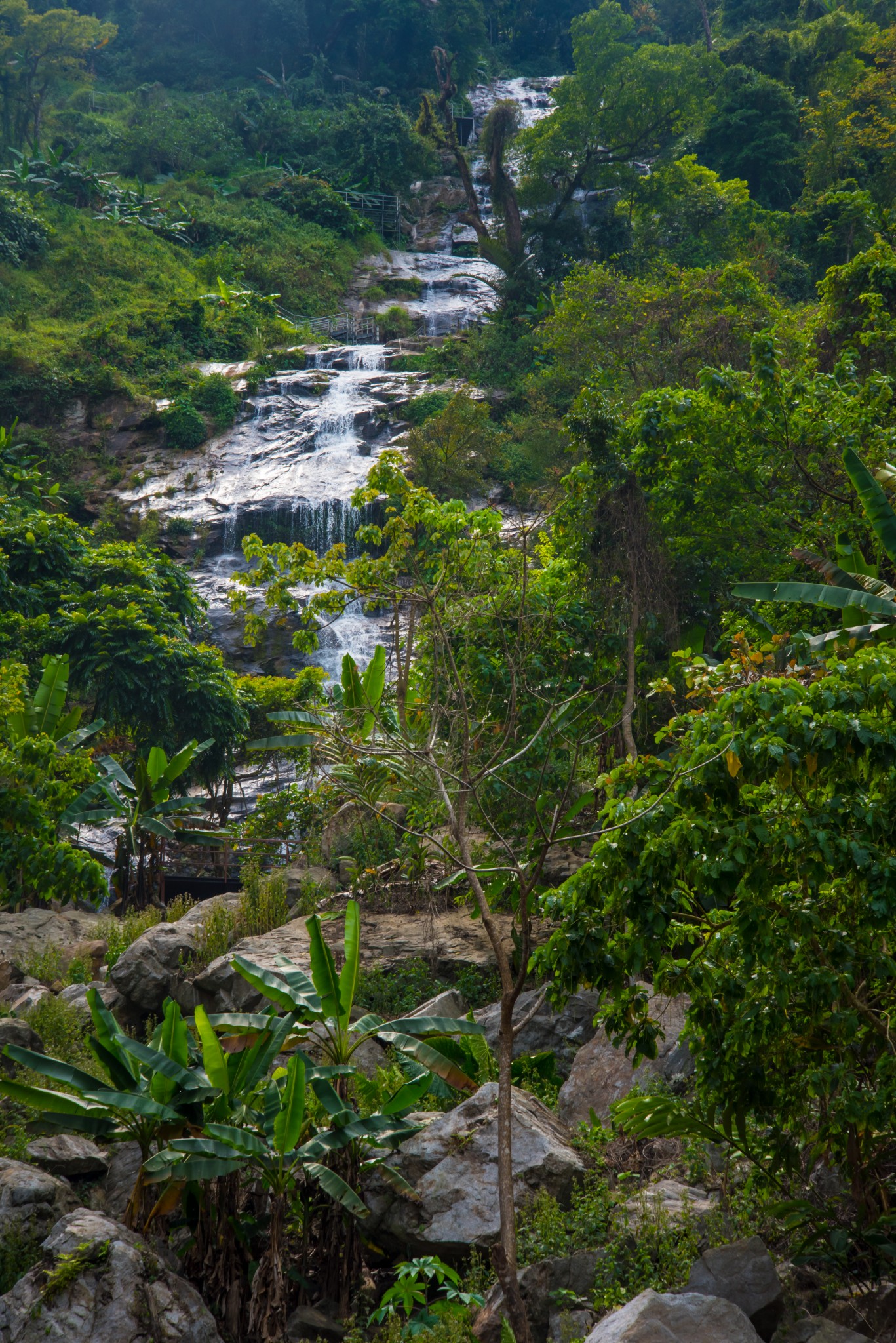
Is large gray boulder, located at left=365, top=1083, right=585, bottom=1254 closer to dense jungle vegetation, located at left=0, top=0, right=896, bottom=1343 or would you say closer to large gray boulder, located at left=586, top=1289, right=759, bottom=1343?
dense jungle vegetation, located at left=0, top=0, right=896, bottom=1343

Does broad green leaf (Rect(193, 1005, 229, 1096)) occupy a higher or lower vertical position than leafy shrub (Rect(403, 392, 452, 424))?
lower

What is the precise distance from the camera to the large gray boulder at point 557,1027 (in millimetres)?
8594

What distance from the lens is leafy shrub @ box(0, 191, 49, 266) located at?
111 feet

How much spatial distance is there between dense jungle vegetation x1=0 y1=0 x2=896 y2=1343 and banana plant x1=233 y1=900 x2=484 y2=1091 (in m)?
0.04

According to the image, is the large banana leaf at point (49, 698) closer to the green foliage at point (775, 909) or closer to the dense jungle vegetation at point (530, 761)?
the dense jungle vegetation at point (530, 761)

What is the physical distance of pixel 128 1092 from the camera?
5.91 m

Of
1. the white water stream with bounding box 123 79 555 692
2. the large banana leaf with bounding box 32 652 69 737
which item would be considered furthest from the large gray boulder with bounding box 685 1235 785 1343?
the white water stream with bounding box 123 79 555 692

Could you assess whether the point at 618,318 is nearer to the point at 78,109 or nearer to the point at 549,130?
the point at 549,130

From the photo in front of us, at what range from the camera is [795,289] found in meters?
28.6

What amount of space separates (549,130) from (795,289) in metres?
10.6

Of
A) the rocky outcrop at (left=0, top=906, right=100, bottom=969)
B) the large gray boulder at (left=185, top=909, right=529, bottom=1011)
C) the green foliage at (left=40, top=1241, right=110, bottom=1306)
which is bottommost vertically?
the rocky outcrop at (left=0, top=906, right=100, bottom=969)

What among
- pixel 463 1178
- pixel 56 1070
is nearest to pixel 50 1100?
pixel 56 1070

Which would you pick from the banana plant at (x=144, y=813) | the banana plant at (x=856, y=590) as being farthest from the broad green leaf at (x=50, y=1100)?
the banana plant at (x=144, y=813)

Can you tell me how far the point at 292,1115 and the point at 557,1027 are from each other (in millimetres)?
3886
